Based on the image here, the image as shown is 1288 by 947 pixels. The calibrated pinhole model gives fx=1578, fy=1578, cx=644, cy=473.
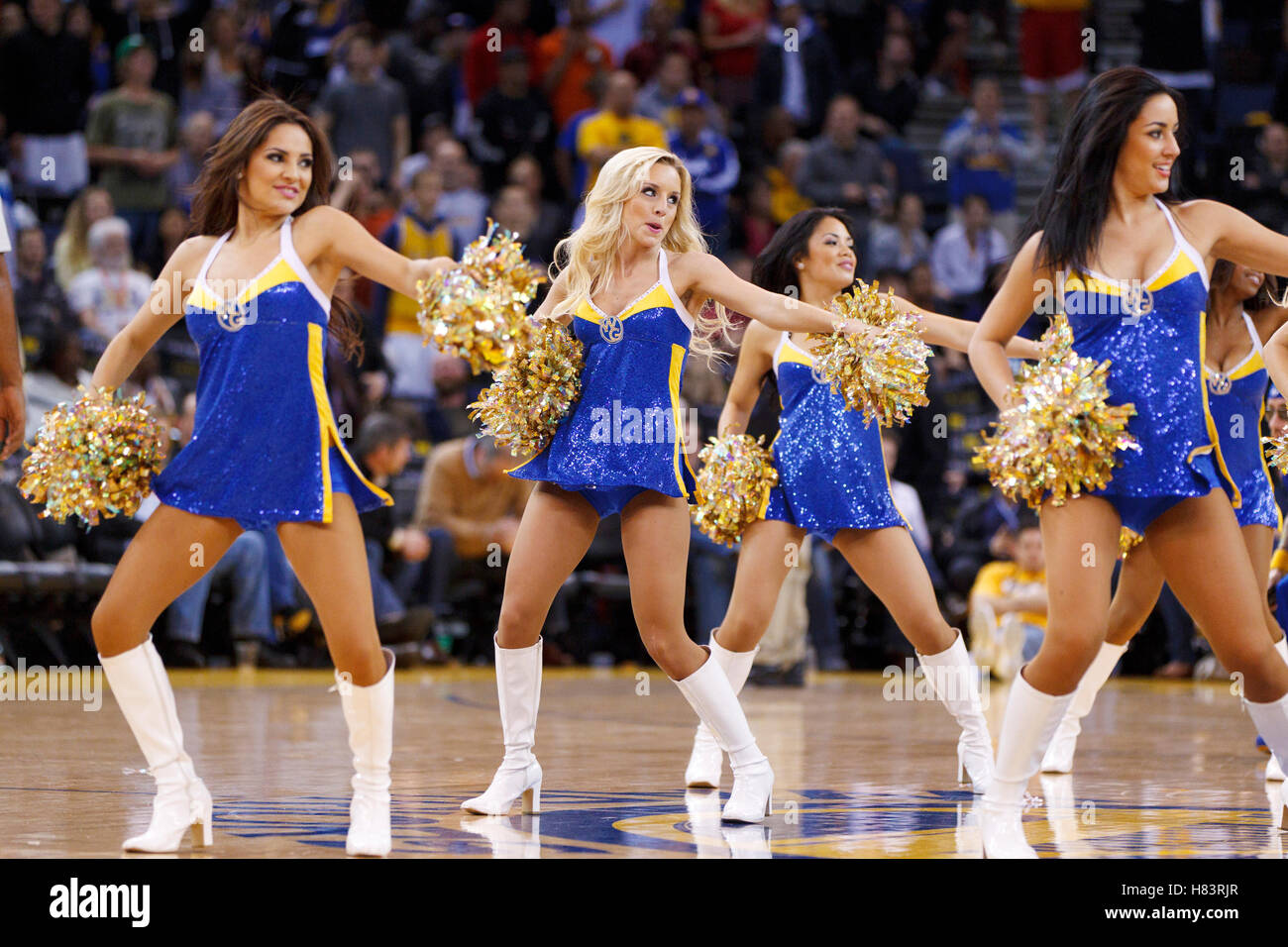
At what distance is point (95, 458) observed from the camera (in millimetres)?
4008

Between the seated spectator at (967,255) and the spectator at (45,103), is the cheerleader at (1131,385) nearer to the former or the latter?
the seated spectator at (967,255)

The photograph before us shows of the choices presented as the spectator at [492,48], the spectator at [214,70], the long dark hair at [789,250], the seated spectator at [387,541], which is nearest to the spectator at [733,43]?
the spectator at [492,48]

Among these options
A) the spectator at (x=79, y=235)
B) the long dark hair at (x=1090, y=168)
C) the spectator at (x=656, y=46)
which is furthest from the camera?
the spectator at (x=656, y=46)

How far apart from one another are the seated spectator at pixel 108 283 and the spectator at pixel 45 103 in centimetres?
142

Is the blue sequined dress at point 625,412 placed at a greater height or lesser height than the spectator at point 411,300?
lesser

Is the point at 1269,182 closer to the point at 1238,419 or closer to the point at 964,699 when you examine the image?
the point at 1238,419

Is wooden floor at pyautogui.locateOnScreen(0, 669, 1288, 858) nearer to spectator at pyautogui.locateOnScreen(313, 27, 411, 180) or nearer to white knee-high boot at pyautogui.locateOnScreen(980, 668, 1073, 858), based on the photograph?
white knee-high boot at pyautogui.locateOnScreen(980, 668, 1073, 858)

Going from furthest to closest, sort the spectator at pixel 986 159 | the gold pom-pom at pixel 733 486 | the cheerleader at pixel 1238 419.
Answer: the spectator at pixel 986 159 → the cheerleader at pixel 1238 419 → the gold pom-pom at pixel 733 486

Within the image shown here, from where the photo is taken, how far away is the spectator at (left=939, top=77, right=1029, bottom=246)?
12.8 metres

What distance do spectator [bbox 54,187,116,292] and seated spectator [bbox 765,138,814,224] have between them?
519 cm

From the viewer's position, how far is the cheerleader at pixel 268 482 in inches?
147

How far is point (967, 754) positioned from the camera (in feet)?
17.2

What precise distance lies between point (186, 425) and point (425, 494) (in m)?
1.76
